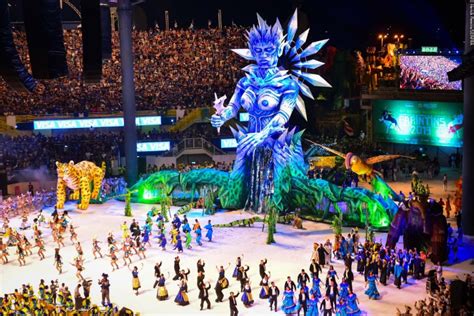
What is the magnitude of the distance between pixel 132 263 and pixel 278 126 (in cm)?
821

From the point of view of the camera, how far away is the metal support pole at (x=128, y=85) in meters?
34.2

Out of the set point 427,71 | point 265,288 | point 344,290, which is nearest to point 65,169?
point 265,288

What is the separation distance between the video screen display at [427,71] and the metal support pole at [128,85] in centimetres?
1642

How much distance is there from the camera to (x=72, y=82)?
48594 mm

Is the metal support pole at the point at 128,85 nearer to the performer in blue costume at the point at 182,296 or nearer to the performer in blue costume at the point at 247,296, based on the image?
the performer in blue costume at the point at 182,296

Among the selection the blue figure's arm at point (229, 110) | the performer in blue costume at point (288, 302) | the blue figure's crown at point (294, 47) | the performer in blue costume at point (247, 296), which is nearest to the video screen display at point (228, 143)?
the blue figure's arm at point (229, 110)

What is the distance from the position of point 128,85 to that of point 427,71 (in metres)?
17.1

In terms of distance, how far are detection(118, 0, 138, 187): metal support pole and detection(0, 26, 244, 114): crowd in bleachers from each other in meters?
10.5

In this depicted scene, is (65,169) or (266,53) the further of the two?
(65,169)

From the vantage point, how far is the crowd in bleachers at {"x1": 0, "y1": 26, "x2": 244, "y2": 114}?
154ft

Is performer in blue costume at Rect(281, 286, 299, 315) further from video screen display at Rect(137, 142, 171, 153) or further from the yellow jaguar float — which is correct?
video screen display at Rect(137, 142, 171, 153)

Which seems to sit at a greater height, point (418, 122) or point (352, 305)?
point (418, 122)

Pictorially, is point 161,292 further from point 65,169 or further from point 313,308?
point 65,169

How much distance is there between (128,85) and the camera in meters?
34.9
